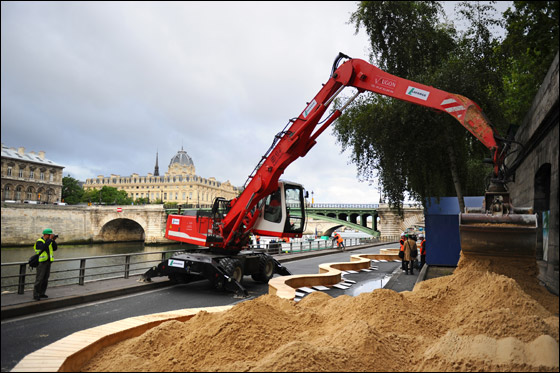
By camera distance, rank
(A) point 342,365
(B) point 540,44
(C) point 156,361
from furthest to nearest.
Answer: (B) point 540,44 → (C) point 156,361 → (A) point 342,365

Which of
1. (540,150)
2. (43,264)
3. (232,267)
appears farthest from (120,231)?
(540,150)

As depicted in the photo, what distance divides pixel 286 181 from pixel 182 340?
7.95 m

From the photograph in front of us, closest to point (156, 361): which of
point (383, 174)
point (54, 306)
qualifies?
point (54, 306)

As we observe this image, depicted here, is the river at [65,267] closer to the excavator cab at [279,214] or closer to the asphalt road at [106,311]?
the asphalt road at [106,311]

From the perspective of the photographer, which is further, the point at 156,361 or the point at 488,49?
the point at 488,49

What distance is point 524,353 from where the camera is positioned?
2.38 metres

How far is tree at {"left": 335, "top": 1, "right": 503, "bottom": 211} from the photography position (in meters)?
12.6

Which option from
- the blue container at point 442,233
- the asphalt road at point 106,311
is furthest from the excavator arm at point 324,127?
the blue container at point 442,233

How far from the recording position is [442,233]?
589 inches

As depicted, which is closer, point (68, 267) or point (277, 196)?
point (277, 196)

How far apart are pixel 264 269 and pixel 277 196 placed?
8.77ft

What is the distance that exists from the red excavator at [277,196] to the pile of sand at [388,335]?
191 cm

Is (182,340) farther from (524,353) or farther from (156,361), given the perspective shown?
(524,353)

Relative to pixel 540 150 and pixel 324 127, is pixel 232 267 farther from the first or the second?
pixel 540 150
